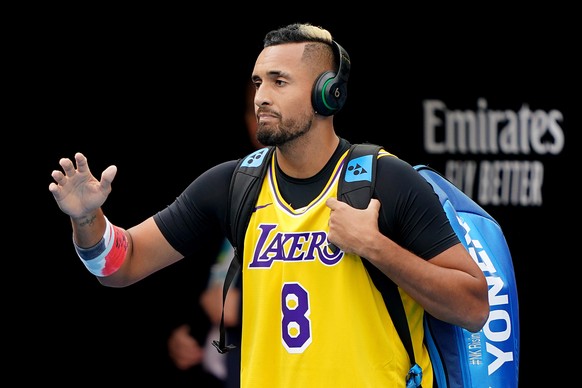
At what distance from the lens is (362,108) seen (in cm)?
572

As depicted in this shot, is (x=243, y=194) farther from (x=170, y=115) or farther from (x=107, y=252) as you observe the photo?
(x=170, y=115)

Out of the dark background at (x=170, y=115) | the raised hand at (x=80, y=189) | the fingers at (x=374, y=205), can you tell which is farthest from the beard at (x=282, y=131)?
the dark background at (x=170, y=115)

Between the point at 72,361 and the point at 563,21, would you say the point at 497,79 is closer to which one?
the point at 563,21

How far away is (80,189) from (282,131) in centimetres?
59

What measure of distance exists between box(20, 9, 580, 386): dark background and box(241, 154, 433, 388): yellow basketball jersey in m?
2.12

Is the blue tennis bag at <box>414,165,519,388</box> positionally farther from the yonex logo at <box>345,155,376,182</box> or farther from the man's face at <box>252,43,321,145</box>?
the man's face at <box>252,43,321,145</box>

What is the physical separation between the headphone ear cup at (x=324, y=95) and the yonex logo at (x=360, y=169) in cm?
18

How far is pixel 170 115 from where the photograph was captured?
5.44 metres

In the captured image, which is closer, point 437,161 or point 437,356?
point 437,356

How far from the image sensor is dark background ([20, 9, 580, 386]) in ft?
17.4

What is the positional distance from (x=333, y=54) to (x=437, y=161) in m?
2.36

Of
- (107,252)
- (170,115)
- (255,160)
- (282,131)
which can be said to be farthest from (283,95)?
(170,115)

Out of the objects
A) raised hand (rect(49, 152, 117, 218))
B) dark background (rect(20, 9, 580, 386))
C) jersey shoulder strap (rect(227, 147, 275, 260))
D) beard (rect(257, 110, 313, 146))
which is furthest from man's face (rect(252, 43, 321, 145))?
dark background (rect(20, 9, 580, 386))

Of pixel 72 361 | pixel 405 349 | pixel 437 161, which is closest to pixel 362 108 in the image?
pixel 437 161
